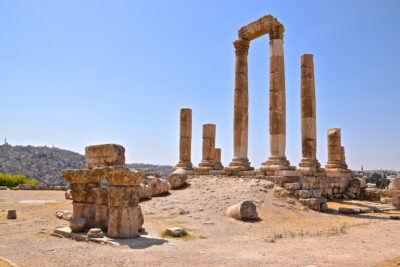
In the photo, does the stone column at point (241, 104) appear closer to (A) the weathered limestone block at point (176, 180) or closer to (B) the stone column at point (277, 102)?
(B) the stone column at point (277, 102)

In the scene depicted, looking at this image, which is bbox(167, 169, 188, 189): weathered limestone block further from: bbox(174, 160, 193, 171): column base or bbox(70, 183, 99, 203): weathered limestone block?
bbox(70, 183, 99, 203): weathered limestone block

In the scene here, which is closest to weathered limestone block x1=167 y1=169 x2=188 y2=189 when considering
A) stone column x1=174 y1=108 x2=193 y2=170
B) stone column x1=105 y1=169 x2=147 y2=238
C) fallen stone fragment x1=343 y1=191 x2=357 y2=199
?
stone column x1=174 y1=108 x2=193 y2=170

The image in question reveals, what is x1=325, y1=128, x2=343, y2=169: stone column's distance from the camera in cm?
2428

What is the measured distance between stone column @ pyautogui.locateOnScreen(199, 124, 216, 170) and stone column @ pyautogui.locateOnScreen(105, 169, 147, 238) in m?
15.8

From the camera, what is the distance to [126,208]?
29.4 feet

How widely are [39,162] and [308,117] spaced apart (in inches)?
2691

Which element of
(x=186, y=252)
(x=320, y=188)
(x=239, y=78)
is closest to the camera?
(x=186, y=252)

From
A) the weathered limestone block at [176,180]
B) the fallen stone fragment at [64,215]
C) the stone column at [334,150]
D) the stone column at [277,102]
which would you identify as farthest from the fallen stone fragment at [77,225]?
the stone column at [334,150]

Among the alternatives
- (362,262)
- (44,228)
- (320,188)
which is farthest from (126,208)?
(320,188)

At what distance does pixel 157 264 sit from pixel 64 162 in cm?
7906

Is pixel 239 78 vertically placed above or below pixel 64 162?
above

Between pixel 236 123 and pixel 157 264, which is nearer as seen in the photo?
pixel 157 264

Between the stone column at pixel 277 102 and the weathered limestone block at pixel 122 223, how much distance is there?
38.5 feet

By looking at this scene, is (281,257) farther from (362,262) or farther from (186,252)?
(186,252)
